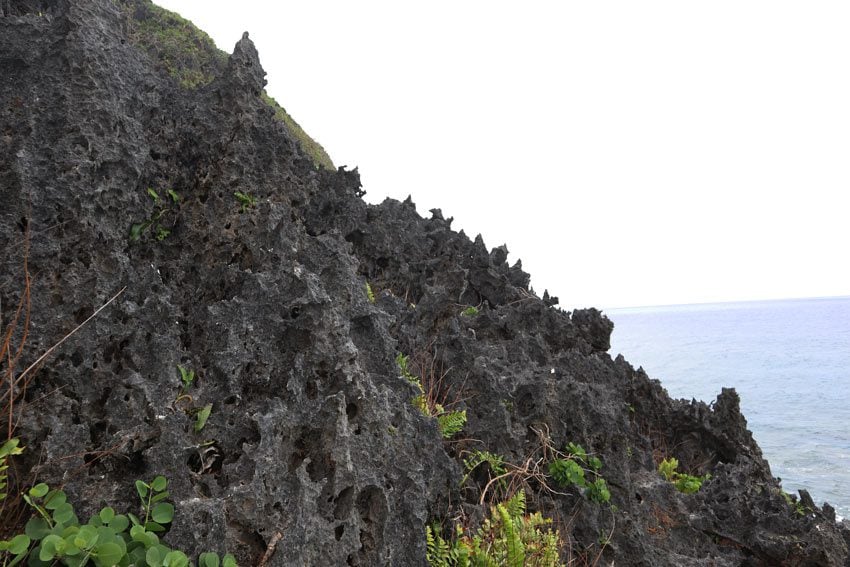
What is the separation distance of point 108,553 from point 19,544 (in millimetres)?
419

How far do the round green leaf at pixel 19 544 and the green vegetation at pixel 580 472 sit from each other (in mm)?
4891

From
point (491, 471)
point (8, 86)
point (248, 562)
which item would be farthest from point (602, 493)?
point (8, 86)

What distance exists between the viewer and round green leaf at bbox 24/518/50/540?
2.59 m

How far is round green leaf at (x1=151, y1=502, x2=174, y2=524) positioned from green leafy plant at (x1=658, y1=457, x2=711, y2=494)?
24.5ft

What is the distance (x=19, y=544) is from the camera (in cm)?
244

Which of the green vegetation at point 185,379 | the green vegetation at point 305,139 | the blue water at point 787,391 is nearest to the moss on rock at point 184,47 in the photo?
the green vegetation at point 305,139

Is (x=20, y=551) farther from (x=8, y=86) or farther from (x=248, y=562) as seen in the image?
(x=8, y=86)

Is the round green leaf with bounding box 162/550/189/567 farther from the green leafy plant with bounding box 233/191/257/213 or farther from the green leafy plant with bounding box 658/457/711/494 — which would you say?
the green leafy plant with bounding box 658/457/711/494

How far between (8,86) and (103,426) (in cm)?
323

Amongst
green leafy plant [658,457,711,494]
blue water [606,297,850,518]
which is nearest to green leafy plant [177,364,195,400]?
green leafy plant [658,457,711,494]

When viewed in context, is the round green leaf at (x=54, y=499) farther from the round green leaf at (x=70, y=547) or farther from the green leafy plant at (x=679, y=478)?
the green leafy plant at (x=679, y=478)

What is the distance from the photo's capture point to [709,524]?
21.1ft

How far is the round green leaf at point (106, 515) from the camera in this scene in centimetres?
277

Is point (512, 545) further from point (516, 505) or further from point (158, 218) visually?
point (158, 218)
